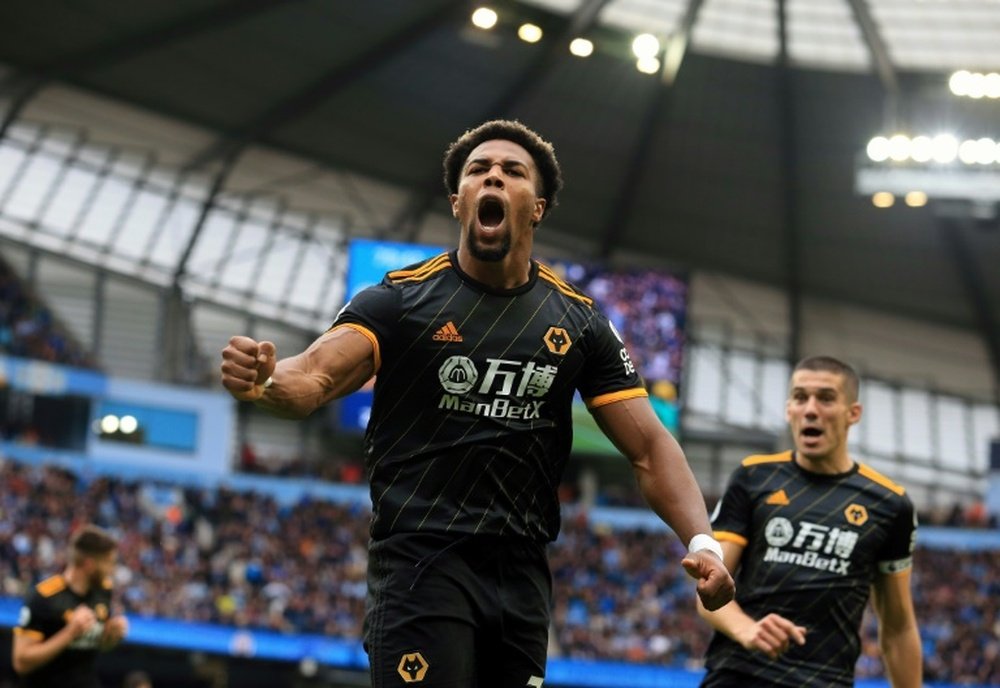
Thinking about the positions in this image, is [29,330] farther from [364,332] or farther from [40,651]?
[364,332]

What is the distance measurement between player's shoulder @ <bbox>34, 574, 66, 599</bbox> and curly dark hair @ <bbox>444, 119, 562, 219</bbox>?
4.70 m

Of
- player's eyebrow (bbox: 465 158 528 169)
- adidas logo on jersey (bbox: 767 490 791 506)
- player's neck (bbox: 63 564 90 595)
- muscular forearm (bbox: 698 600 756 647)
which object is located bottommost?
muscular forearm (bbox: 698 600 756 647)

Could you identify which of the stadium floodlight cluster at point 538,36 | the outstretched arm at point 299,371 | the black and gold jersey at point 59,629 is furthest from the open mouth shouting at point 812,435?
the stadium floodlight cluster at point 538,36

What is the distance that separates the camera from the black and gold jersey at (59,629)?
337 inches

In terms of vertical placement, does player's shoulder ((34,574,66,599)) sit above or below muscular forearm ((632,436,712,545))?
below

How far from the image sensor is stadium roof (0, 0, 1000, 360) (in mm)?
27281

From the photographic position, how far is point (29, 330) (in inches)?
1441

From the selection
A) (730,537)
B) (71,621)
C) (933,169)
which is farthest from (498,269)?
(933,169)

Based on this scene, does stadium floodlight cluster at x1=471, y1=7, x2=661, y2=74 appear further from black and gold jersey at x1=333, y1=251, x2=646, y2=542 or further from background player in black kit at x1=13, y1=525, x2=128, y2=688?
black and gold jersey at x1=333, y1=251, x2=646, y2=542

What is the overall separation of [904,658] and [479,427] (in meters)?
2.90

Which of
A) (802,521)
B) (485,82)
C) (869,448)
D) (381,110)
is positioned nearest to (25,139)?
(381,110)

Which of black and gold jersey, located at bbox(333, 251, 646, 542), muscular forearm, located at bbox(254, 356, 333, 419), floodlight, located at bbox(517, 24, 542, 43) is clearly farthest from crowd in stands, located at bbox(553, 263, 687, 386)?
muscular forearm, located at bbox(254, 356, 333, 419)

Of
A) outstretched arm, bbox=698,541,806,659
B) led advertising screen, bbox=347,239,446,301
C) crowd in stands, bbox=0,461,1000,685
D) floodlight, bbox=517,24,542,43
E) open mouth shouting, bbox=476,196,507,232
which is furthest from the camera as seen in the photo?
crowd in stands, bbox=0,461,1000,685

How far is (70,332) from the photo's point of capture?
3862cm
